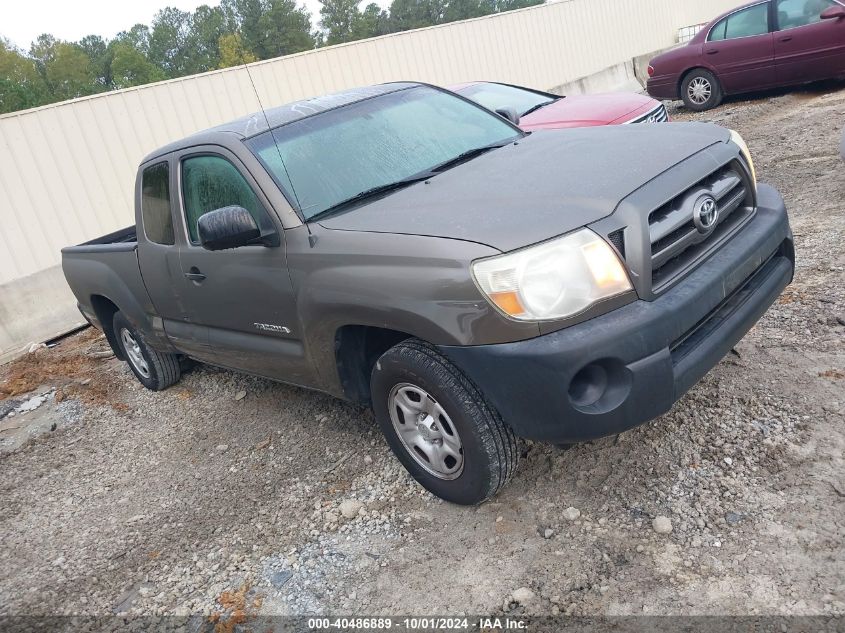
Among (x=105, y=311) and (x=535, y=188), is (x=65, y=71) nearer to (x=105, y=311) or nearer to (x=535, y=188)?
(x=105, y=311)

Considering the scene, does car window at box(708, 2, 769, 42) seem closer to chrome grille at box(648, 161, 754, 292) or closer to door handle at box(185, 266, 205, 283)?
chrome grille at box(648, 161, 754, 292)

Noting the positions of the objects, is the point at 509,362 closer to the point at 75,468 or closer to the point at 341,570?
the point at 341,570

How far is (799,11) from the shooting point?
1048 cm

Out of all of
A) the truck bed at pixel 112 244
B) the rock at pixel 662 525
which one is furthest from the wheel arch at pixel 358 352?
the truck bed at pixel 112 244

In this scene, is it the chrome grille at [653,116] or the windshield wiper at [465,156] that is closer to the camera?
the windshield wiper at [465,156]

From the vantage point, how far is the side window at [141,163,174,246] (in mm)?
4461

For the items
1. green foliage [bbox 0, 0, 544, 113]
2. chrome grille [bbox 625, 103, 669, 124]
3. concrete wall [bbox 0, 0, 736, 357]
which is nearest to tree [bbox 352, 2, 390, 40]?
green foliage [bbox 0, 0, 544, 113]

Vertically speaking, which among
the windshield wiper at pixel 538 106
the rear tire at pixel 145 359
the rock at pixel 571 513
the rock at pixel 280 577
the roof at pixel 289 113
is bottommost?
the rock at pixel 571 513

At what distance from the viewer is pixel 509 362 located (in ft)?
8.81

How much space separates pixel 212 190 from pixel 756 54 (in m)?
9.81

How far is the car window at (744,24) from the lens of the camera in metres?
10.8

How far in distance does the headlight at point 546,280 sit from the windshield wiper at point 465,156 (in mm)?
1177

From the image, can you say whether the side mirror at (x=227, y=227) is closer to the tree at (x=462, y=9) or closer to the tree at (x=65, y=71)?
the tree at (x=65, y=71)

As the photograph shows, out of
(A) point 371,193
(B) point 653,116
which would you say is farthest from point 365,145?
(B) point 653,116
